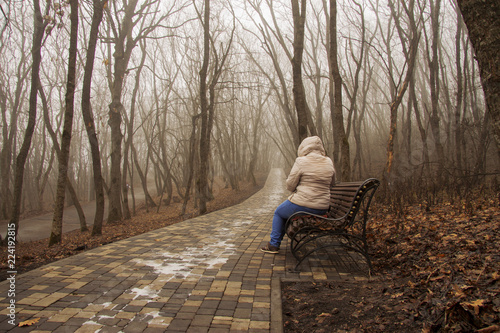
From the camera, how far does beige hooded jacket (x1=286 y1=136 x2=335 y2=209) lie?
13.6ft

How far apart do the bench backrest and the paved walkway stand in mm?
634

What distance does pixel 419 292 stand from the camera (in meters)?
2.85

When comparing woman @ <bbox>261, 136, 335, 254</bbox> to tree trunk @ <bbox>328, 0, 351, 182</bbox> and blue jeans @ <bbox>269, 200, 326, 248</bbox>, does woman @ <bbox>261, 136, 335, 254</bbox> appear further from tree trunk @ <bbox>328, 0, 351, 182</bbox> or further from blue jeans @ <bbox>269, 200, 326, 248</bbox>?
tree trunk @ <bbox>328, 0, 351, 182</bbox>

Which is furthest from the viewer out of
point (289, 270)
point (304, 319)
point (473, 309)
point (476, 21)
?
point (289, 270)

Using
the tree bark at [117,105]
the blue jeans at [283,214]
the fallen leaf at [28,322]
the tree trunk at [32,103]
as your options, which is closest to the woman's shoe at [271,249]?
the blue jeans at [283,214]

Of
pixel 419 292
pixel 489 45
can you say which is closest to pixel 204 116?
pixel 419 292

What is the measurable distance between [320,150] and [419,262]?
174 cm

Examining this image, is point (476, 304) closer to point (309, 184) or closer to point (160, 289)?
point (309, 184)

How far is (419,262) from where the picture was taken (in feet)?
11.5

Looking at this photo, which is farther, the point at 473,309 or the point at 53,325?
the point at 53,325

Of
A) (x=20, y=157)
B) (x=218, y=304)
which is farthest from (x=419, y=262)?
(x=20, y=157)

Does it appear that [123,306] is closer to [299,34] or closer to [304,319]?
[304,319]

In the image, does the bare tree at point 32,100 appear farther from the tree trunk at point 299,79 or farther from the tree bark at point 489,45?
the tree bark at point 489,45

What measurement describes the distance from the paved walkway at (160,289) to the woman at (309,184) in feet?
2.02
